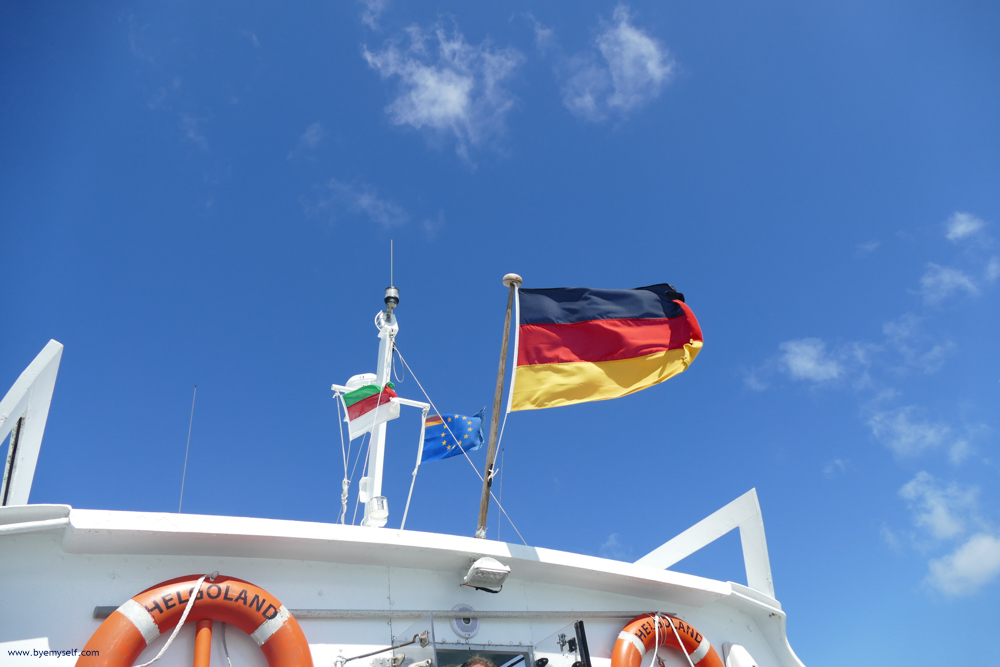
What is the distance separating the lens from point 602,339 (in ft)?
22.8

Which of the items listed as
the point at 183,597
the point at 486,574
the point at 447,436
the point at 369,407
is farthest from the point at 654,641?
the point at 447,436

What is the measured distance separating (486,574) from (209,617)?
2.07 metres

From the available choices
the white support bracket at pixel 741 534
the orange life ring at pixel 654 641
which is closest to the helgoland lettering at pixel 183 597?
the orange life ring at pixel 654 641

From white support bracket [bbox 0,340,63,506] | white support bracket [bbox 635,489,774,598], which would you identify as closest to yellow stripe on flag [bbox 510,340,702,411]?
white support bracket [bbox 635,489,774,598]

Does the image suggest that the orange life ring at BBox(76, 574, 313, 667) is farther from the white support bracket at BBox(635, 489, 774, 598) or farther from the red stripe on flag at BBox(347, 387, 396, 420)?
the white support bracket at BBox(635, 489, 774, 598)

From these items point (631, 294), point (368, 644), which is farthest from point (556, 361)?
point (368, 644)

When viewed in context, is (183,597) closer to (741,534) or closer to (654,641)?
(654,641)

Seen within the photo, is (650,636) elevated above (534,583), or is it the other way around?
(534,583)

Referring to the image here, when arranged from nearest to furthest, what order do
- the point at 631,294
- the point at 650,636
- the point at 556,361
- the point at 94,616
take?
the point at 94,616
the point at 650,636
the point at 556,361
the point at 631,294

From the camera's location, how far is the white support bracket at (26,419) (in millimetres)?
5082

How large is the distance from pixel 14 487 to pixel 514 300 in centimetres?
439

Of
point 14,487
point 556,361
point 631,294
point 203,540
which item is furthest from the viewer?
point 631,294

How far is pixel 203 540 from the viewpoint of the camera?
4.75 metres

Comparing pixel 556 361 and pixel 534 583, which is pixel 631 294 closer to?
pixel 556 361
